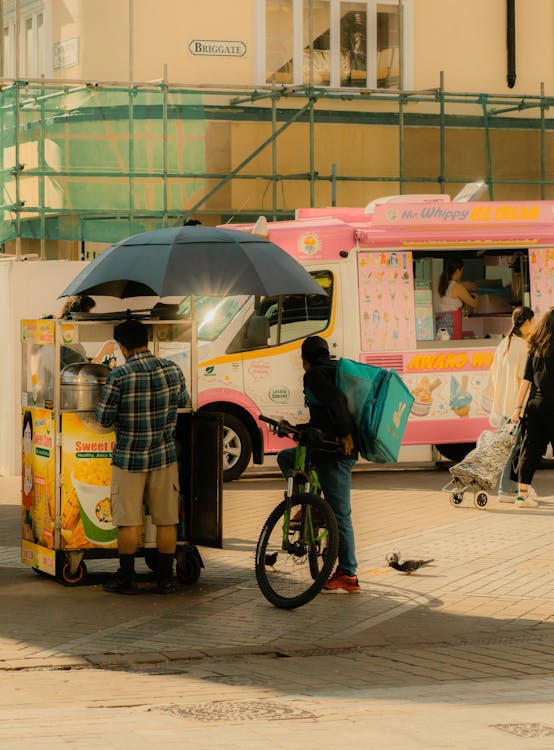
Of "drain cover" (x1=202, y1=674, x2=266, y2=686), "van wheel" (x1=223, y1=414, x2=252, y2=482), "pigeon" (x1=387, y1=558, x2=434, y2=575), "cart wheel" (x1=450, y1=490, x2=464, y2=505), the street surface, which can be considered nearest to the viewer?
the street surface

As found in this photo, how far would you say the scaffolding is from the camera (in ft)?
68.0

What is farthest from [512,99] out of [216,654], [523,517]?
[216,654]

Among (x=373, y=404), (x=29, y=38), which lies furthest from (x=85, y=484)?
(x=29, y=38)

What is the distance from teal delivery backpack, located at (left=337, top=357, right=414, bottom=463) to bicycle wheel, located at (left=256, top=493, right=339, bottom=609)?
554 mm

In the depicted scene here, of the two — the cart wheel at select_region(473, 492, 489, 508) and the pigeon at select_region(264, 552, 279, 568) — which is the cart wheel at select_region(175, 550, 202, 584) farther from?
the cart wheel at select_region(473, 492, 489, 508)

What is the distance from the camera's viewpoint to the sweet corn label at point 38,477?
10680 millimetres

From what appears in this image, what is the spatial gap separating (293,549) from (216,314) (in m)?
7.30

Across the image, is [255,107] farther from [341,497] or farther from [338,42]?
[341,497]

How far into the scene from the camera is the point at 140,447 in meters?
10.3

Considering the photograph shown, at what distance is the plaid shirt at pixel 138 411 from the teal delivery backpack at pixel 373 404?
1183 mm

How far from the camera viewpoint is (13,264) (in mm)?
18375

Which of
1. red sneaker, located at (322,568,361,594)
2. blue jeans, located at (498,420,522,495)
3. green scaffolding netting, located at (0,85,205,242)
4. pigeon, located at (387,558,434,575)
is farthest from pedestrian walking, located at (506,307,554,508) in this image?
green scaffolding netting, located at (0,85,205,242)

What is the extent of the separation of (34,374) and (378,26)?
44.8 ft

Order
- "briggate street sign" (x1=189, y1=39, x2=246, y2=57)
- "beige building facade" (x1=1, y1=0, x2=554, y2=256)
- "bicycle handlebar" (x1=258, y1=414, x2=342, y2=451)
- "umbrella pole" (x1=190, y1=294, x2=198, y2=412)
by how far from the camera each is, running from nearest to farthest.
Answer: "bicycle handlebar" (x1=258, y1=414, x2=342, y2=451), "umbrella pole" (x1=190, y1=294, x2=198, y2=412), "beige building facade" (x1=1, y1=0, x2=554, y2=256), "briggate street sign" (x1=189, y1=39, x2=246, y2=57)
